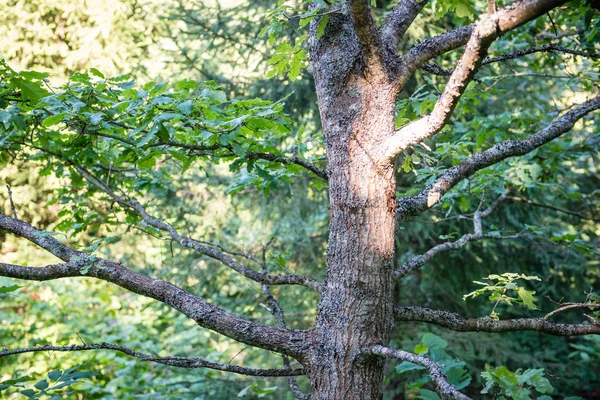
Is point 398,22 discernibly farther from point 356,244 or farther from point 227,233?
point 227,233

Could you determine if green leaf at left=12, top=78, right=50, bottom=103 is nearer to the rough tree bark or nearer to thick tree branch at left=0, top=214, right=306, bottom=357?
thick tree branch at left=0, top=214, right=306, bottom=357

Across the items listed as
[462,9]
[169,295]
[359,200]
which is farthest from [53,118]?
[462,9]

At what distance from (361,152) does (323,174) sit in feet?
0.70

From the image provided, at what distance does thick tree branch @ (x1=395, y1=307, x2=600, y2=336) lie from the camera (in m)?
1.40

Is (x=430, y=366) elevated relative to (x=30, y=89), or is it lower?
lower

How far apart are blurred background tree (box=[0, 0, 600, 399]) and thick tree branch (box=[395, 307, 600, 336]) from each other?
7.47 ft

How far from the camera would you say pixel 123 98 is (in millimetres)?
1806

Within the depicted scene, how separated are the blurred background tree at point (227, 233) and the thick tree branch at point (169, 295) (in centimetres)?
236

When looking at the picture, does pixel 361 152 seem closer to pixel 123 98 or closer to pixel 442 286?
pixel 123 98

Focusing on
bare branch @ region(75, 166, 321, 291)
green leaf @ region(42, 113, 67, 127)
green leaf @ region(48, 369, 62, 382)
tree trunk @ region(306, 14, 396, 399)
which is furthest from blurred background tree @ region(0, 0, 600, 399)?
green leaf @ region(42, 113, 67, 127)

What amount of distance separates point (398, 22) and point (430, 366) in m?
1.01

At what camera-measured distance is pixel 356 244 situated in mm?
1429

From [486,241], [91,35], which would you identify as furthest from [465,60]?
[91,35]

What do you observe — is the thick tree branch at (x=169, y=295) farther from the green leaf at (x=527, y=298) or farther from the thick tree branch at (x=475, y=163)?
the green leaf at (x=527, y=298)
